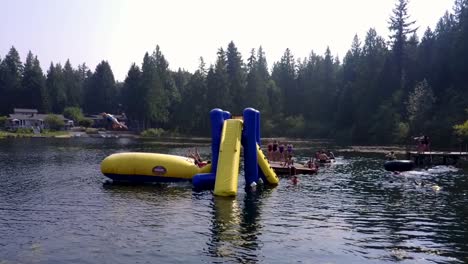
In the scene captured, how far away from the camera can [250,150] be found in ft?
108

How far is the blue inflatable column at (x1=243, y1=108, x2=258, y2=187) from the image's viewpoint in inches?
1296

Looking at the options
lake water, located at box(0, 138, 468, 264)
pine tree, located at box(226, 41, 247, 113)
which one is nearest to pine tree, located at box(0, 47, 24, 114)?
pine tree, located at box(226, 41, 247, 113)

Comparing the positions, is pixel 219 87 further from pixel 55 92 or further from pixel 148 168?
pixel 148 168

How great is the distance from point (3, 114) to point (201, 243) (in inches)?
5937

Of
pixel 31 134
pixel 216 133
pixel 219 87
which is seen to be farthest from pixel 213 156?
pixel 219 87

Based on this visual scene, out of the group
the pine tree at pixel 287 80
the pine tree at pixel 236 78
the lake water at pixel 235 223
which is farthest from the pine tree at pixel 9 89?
the lake water at pixel 235 223

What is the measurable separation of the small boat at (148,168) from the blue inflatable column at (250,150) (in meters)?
3.01

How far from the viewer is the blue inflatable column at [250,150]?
32.9 metres

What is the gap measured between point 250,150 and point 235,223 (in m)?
10.6

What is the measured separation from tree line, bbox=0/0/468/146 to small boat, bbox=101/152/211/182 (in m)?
57.9

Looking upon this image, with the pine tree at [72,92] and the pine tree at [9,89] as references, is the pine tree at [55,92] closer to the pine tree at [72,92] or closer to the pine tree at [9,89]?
the pine tree at [72,92]

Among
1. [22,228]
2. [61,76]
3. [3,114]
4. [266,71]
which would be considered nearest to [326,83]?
[266,71]

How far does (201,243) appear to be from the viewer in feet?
63.7

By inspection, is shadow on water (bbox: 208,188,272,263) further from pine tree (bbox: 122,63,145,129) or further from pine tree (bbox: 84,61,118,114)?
pine tree (bbox: 84,61,118,114)
